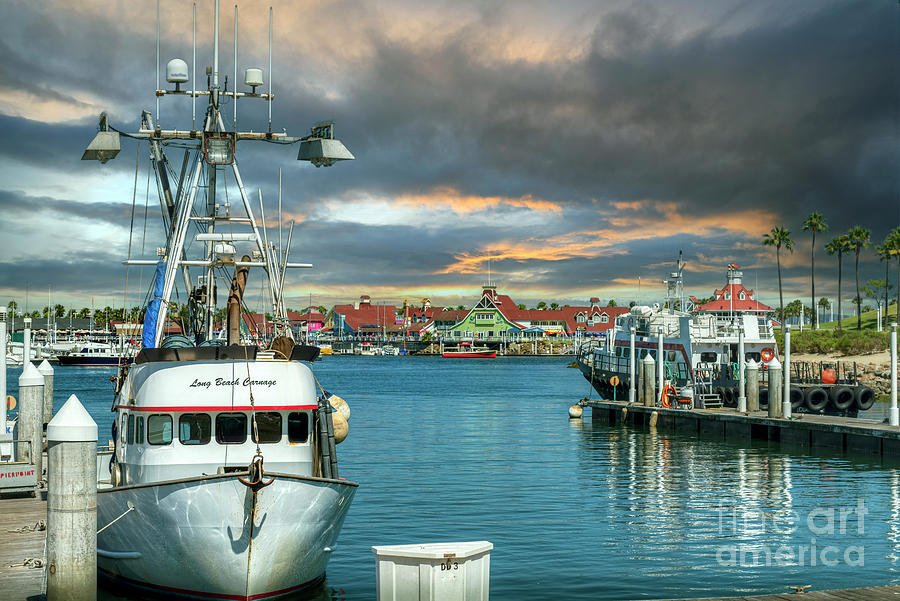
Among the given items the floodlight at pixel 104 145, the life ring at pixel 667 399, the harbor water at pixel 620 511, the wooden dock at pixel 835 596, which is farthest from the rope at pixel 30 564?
the life ring at pixel 667 399

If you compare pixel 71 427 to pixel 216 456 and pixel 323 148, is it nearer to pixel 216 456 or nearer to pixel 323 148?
pixel 216 456

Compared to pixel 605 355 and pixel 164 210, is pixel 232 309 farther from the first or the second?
pixel 605 355

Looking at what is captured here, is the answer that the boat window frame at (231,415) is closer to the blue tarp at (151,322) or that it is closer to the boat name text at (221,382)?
the boat name text at (221,382)

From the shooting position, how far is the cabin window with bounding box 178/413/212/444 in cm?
1565

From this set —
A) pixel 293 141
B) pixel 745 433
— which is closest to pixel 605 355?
pixel 745 433

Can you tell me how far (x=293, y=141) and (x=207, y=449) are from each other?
786 centimetres

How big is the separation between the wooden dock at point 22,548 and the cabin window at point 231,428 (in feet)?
11.1

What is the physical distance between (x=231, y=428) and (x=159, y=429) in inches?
48.5

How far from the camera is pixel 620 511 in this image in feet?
87.2

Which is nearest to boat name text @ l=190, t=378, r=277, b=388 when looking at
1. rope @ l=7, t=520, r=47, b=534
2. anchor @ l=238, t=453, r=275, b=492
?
anchor @ l=238, t=453, r=275, b=492

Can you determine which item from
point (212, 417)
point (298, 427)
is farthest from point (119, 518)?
point (298, 427)

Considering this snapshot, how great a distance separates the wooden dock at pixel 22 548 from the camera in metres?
13.1

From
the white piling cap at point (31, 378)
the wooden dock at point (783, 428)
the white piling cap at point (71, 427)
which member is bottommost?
the wooden dock at point (783, 428)

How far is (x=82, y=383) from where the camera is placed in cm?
10225
